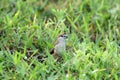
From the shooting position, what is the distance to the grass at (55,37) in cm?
279

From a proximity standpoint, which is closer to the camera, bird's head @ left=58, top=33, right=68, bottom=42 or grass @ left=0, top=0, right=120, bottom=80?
grass @ left=0, top=0, right=120, bottom=80

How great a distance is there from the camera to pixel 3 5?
3697mm

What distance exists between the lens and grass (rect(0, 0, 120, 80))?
279 cm

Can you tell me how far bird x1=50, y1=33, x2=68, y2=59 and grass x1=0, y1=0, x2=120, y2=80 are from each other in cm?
5

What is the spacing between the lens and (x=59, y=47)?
302cm

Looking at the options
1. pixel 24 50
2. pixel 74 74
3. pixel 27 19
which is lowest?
pixel 74 74

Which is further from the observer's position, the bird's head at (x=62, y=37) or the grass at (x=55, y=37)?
the bird's head at (x=62, y=37)

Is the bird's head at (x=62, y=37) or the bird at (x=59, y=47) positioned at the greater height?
the bird's head at (x=62, y=37)

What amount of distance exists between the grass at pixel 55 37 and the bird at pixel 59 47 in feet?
0.18

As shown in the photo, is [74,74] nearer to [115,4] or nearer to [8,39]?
[8,39]

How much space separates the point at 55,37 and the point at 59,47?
0.57ft

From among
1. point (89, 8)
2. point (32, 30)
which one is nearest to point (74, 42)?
point (32, 30)

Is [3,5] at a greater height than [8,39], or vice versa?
[3,5]

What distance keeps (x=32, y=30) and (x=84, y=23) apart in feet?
1.82
